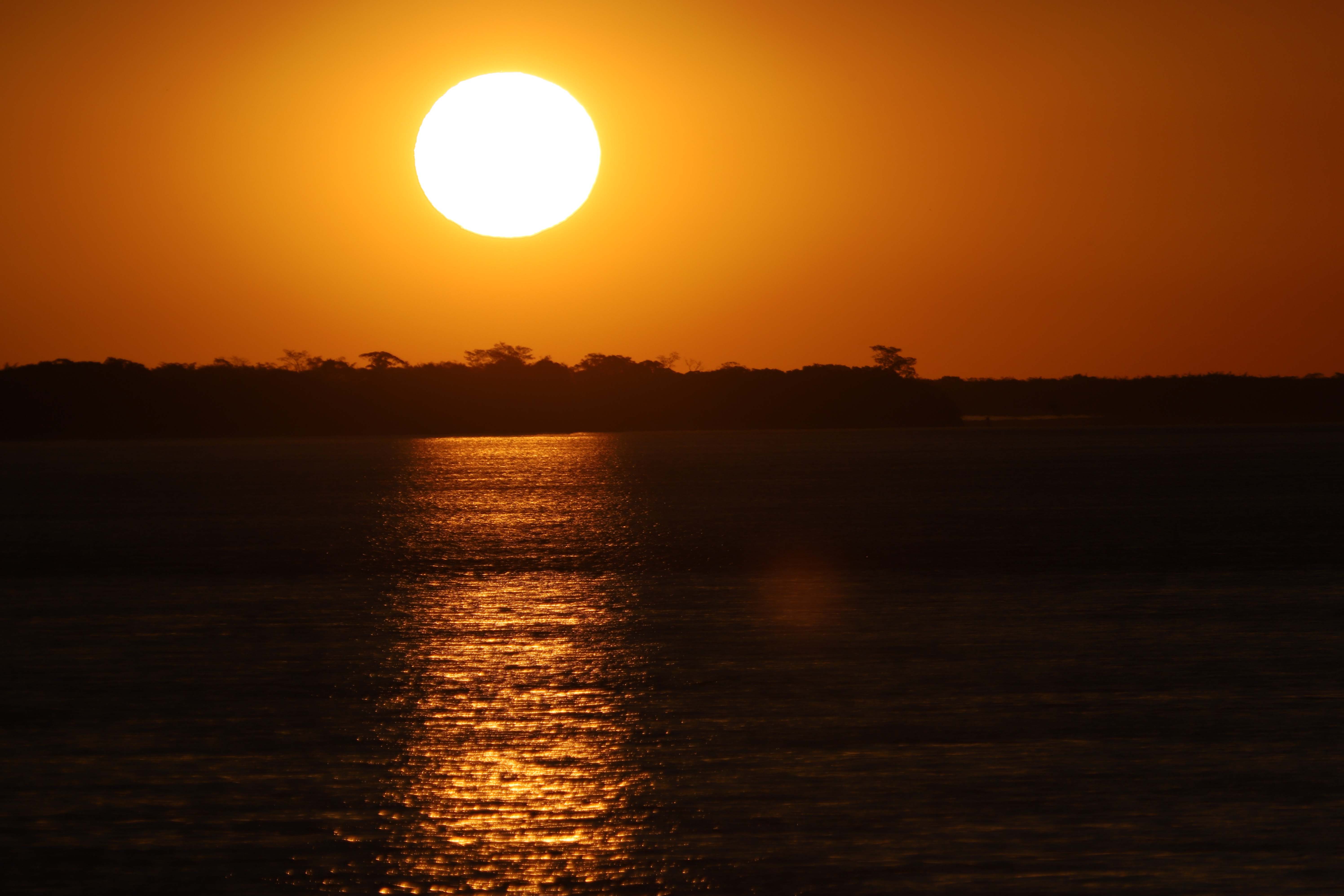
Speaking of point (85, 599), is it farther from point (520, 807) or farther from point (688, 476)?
point (688, 476)

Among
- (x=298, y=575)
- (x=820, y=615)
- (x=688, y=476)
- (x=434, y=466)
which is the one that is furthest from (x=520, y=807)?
(x=434, y=466)

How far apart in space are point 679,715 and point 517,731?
1402 millimetres

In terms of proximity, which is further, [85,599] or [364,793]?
[85,599]

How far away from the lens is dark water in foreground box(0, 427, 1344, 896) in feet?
25.1

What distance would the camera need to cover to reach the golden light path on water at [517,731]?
7.60 m

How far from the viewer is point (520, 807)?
28.2 feet

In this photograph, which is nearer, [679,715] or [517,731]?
[517,731]

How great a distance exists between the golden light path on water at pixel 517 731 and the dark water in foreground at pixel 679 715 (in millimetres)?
41

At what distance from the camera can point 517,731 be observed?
35.1 feet

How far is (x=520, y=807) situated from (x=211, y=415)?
199m

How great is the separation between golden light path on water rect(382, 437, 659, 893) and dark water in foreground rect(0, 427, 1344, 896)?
41 millimetres

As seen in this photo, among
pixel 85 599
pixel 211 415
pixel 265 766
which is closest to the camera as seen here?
pixel 265 766

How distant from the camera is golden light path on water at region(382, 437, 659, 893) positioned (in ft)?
24.9

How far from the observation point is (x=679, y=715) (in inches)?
444
